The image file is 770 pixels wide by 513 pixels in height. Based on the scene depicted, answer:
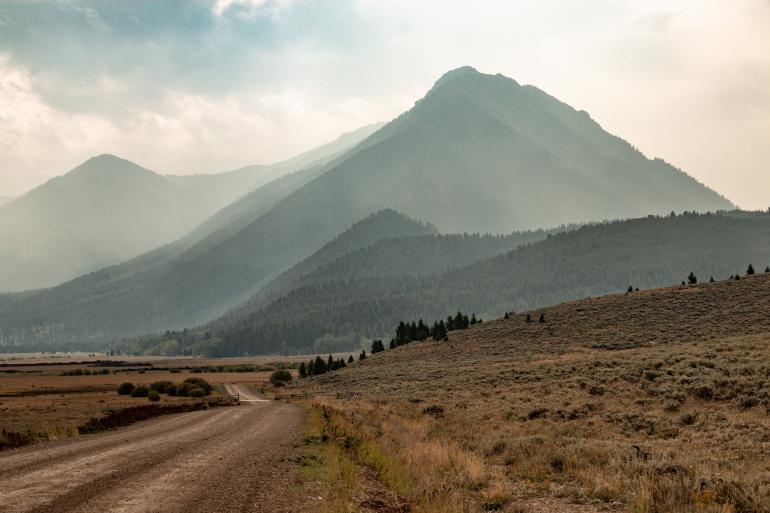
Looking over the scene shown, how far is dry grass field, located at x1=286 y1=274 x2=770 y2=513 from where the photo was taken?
14227 millimetres

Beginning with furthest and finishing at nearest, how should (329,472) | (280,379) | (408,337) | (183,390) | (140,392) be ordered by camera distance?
(408,337), (280,379), (183,390), (140,392), (329,472)

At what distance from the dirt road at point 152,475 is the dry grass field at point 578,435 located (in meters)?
1.95

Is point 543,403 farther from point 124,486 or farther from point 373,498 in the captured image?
point 124,486

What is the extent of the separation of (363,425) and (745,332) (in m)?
46.8

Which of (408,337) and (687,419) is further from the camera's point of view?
(408,337)

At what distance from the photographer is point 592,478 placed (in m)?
16.1

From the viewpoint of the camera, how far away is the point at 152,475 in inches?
580

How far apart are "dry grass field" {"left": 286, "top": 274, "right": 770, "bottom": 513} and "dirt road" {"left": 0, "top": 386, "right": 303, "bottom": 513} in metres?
1.95

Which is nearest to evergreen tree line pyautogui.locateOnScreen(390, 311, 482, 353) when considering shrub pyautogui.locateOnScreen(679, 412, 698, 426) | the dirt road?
shrub pyautogui.locateOnScreen(679, 412, 698, 426)

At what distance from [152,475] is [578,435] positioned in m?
17.3

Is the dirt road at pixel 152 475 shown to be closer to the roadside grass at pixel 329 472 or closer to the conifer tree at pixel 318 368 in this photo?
the roadside grass at pixel 329 472

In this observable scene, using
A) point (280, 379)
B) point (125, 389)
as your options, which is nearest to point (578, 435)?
point (125, 389)

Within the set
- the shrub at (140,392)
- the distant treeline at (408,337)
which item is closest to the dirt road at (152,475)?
the shrub at (140,392)

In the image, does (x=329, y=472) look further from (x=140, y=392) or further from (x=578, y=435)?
(x=140, y=392)
